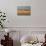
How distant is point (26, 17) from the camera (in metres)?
3.36

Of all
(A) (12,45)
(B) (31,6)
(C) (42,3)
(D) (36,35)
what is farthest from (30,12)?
(A) (12,45)

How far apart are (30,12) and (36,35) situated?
56cm

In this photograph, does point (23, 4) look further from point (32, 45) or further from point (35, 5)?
point (32, 45)

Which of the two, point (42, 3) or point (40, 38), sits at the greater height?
point (42, 3)

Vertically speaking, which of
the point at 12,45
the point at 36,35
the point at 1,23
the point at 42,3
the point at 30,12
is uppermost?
the point at 42,3

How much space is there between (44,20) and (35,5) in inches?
16.4

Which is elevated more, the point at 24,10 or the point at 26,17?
the point at 24,10

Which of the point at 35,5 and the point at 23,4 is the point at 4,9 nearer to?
the point at 23,4

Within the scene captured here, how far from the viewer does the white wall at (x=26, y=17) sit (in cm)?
335

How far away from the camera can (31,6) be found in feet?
11.0

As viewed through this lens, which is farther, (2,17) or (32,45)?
(2,17)

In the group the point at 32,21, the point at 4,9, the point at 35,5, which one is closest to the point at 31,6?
the point at 35,5

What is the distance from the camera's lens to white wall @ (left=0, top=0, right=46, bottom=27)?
3.35 metres

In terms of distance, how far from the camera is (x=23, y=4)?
333cm
